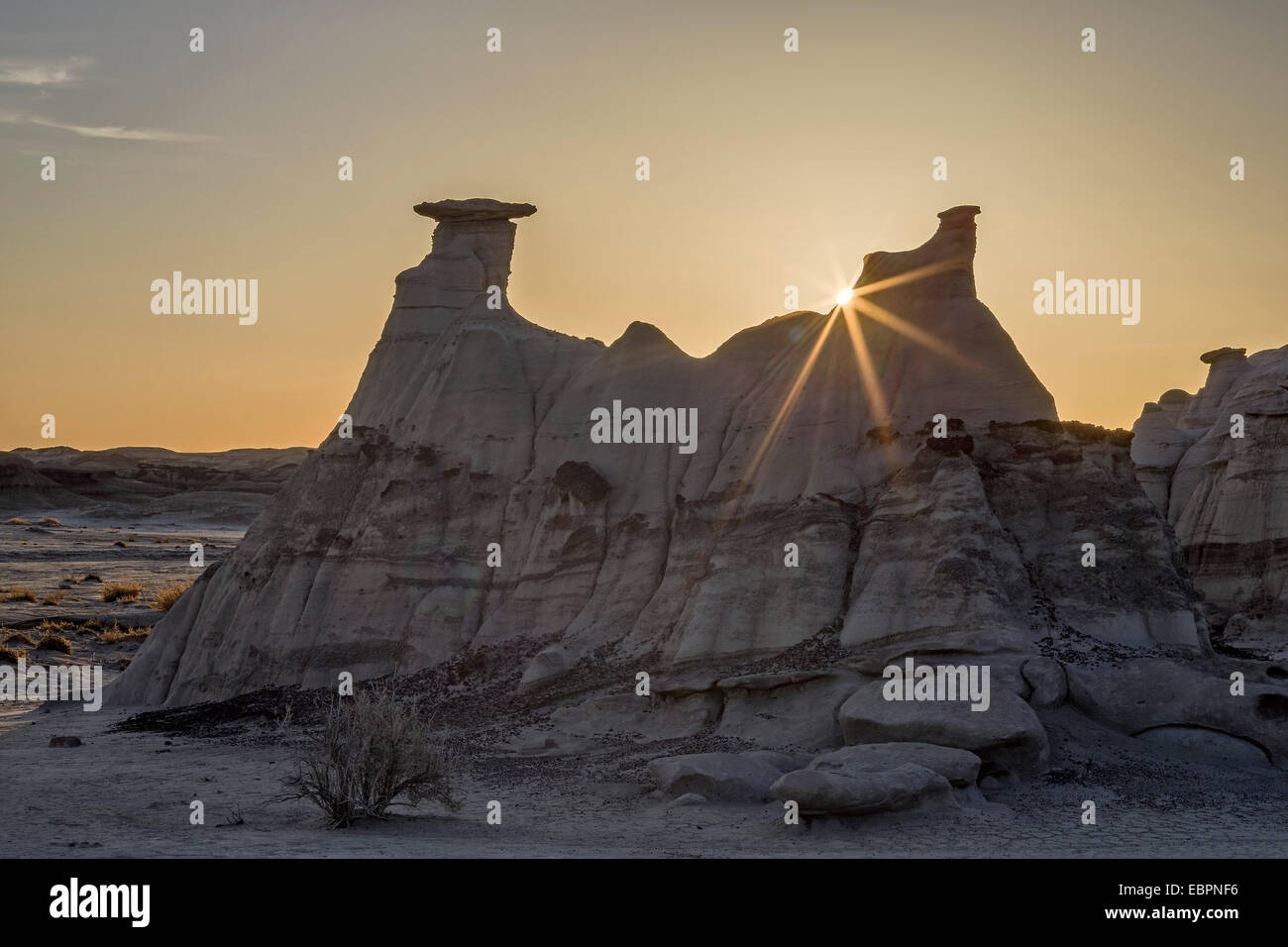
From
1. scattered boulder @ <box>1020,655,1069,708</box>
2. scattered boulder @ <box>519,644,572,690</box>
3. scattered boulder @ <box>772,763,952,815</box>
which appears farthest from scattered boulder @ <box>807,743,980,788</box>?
scattered boulder @ <box>519,644,572,690</box>

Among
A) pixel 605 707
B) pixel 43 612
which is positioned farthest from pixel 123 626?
pixel 605 707

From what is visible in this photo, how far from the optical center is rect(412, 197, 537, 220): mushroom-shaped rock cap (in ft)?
102

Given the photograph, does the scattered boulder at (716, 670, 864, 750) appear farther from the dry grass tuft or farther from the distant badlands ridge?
the distant badlands ridge

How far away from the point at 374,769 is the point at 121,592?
36.2 m

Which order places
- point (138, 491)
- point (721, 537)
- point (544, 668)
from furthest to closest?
point (138, 491) < point (721, 537) < point (544, 668)

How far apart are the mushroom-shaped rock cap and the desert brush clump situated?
961 inches

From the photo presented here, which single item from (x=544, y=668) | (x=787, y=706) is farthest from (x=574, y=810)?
(x=544, y=668)

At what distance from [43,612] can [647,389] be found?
27.8 meters

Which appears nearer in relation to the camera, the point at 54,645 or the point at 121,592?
the point at 54,645

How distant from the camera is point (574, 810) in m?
17.1

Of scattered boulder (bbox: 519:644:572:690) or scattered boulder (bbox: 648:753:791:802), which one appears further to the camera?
scattered boulder (bbox: 519:644:572:690)

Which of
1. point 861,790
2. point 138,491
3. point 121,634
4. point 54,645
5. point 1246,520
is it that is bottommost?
point 861,790

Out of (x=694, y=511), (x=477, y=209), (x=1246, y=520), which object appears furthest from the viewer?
(x=1246, y=520)

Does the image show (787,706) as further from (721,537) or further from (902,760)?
(721,537)
